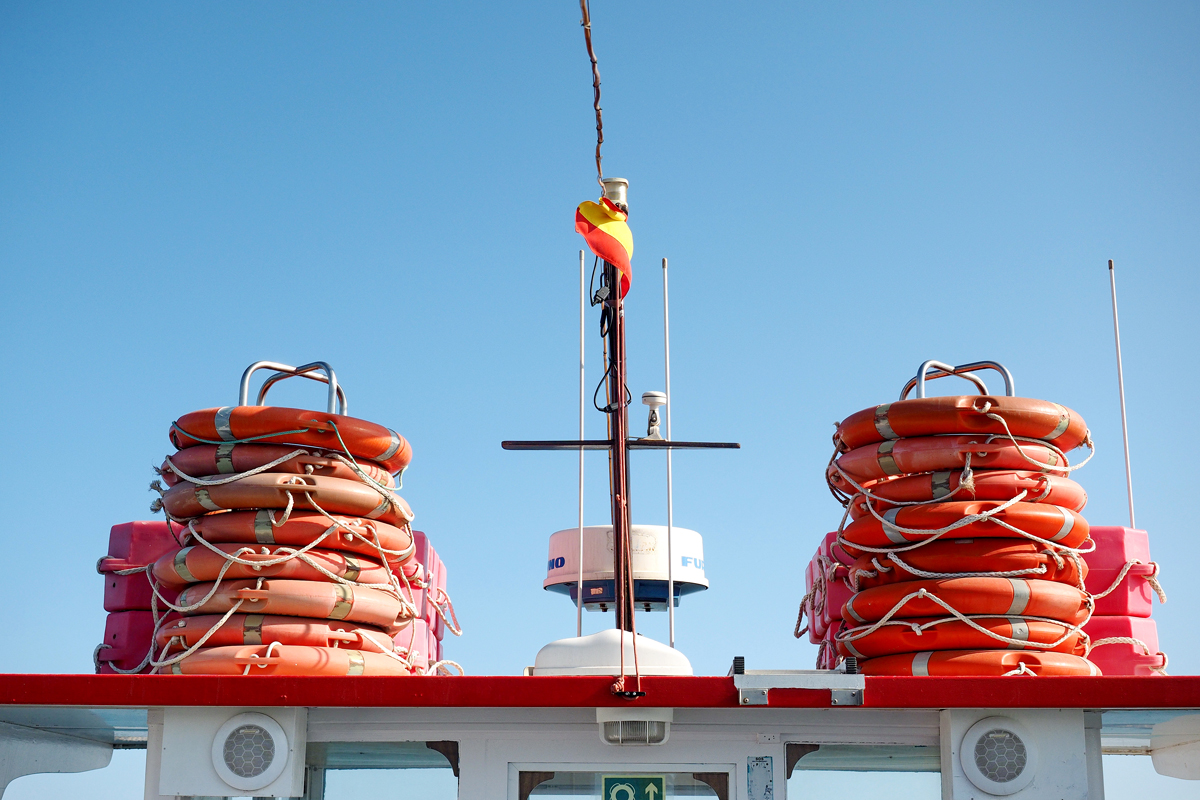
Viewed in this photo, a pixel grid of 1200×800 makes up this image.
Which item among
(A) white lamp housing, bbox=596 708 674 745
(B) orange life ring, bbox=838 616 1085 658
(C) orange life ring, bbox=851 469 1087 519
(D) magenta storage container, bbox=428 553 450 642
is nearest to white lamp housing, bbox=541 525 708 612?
(D) magenta storage container, bbox=428 553 450 642

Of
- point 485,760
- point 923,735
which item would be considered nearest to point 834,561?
point 923,735

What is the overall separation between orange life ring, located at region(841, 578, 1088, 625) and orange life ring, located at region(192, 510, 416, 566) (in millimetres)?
2540

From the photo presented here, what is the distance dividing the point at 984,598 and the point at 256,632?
11.1ft

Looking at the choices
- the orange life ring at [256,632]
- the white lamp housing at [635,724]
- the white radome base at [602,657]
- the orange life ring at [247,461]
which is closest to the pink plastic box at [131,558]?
the orange life ring at [247,461]

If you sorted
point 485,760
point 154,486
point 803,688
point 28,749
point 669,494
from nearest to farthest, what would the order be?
1. point 803,688
2. point 485,760
3. point 28,749
4. point 154,486
5. point 669,494

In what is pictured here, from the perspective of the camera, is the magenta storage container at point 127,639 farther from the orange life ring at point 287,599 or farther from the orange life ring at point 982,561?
the orange life ring at point 982,561

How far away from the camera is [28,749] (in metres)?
6.16

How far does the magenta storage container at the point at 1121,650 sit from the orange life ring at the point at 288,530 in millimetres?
3673

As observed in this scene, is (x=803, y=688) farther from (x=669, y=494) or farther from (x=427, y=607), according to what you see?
(x=427, y=607)

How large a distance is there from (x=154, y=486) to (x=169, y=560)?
495mm

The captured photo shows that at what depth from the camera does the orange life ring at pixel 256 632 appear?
5.97 m

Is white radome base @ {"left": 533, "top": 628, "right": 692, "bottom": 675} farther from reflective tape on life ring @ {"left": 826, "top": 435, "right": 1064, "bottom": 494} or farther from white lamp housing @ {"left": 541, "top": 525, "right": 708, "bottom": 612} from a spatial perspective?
white lamp housing @ {"left": 541, "top": 525, "right": 708, "bottom": 612}

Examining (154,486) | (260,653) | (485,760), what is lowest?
(485,760)

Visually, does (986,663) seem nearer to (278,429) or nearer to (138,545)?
(278,429)
